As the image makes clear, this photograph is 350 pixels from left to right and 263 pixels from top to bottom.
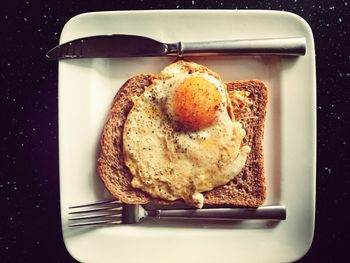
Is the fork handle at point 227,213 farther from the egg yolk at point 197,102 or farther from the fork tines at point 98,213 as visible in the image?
the egg yolk at point 197,102

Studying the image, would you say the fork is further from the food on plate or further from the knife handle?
the knife handle

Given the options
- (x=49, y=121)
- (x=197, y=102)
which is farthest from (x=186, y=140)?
(x=49, y=121)

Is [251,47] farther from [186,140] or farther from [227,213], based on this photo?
[227,213]

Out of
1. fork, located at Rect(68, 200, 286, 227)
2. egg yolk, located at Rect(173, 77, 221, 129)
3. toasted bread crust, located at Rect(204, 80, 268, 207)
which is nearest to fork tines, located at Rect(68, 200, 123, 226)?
fork, located at Rect(68, 200, 286, 227)

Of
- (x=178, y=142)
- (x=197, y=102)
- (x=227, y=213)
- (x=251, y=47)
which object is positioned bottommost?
(x=227, y=213)

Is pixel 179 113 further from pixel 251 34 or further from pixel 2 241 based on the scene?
pixel 2 241
